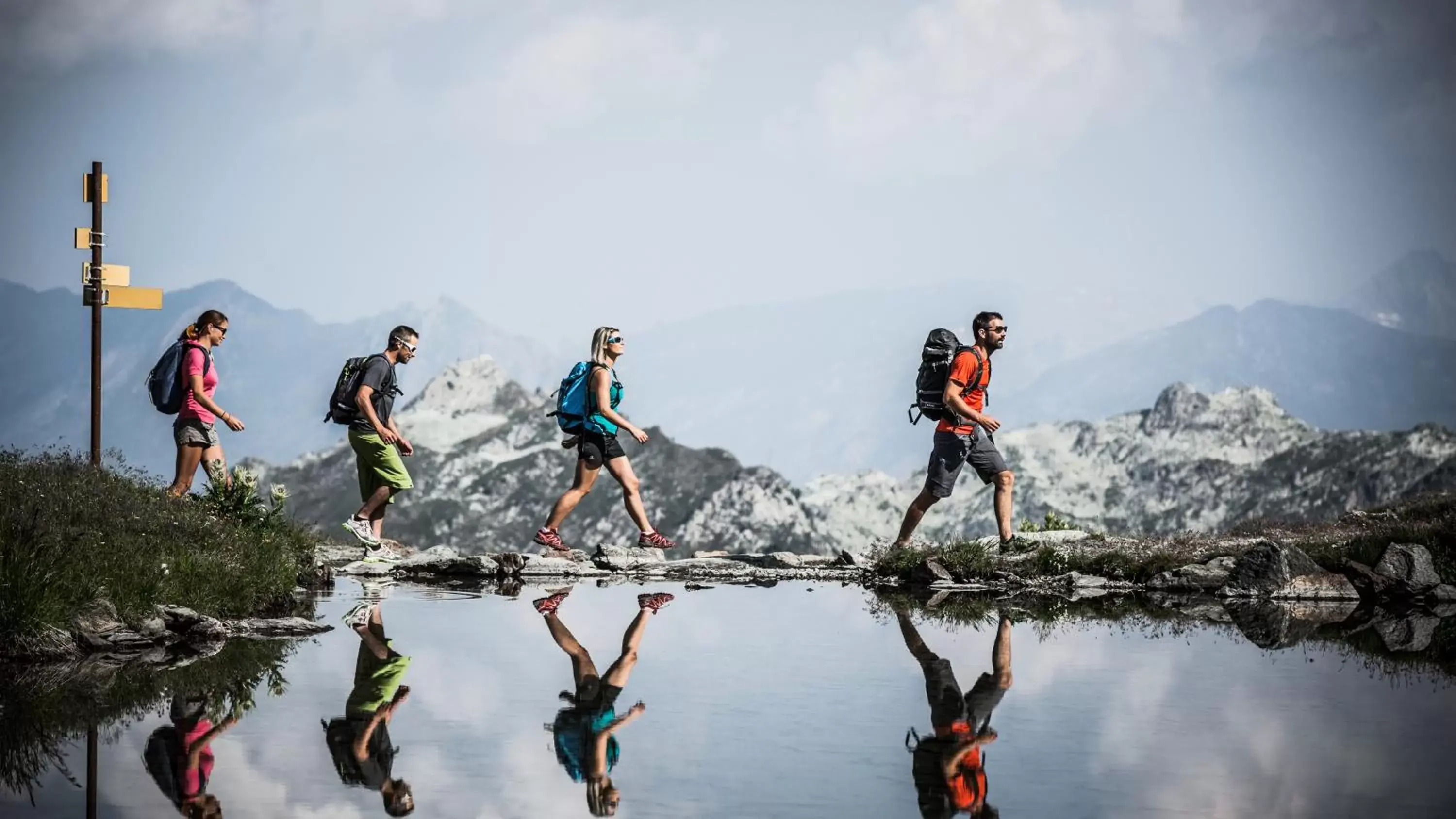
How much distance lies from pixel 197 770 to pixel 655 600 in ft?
30.2

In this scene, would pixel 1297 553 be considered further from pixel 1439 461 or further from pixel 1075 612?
pixel 1439 461

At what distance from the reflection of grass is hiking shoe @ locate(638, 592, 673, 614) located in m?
4.44

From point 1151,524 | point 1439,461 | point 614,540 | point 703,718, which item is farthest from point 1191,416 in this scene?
point 703,718

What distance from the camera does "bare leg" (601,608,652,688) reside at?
1039 centimetres

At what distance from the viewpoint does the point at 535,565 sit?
19.7 metres

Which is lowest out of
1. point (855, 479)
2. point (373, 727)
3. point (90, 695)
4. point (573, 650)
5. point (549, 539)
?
point (373, 727)

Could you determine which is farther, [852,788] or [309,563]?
[309,563]

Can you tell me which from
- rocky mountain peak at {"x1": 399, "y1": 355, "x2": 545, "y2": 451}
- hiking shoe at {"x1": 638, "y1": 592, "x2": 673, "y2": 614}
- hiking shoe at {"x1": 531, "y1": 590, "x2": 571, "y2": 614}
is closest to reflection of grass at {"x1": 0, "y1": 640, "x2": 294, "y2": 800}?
hiking shoe at {"x1": 531, "y1": 590, "x2": 571, "y2": 614}

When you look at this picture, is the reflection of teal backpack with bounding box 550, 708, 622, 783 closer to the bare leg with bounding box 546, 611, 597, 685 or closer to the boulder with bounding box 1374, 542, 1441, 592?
the bare leg with bounding box 546, 611, 597, 685

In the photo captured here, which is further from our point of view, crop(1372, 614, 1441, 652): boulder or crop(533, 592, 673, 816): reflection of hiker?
crop(1372, 614, 1441, 652): boulder

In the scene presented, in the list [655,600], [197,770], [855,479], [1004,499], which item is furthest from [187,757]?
[855,479]

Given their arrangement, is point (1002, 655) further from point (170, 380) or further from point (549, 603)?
point (170, 380)

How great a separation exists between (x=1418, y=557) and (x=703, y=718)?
1058cm

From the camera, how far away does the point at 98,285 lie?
21516 millimetres
